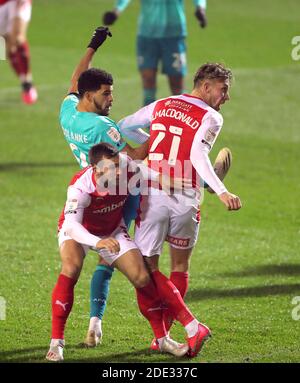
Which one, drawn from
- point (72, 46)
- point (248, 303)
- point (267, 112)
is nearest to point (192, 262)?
point (248, 303)

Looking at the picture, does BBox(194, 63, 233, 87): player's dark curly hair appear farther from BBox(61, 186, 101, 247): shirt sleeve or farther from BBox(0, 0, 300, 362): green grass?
BBox(0, 0, 300, 362): green grass

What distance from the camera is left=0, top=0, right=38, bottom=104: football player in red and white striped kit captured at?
54.4ft

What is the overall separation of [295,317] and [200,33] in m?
18.1

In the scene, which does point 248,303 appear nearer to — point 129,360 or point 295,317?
point 295,317

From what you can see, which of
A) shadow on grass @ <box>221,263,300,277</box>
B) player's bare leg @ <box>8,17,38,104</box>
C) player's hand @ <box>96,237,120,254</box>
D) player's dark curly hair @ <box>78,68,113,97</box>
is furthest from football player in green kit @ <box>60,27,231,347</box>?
player's bare leg @ <box>8,17,38,104</box>

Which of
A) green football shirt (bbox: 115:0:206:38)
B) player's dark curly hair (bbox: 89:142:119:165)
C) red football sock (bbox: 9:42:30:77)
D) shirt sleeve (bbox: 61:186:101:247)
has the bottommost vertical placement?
shirt sleeve (bbox: 61:186:101:247)

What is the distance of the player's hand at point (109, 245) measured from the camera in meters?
7.95

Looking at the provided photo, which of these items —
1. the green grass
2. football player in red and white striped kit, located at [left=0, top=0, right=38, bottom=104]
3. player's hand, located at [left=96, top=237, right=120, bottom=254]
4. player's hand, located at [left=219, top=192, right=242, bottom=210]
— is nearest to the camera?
player's hand, located at [left=96, top=237, right=120, bottom=254]

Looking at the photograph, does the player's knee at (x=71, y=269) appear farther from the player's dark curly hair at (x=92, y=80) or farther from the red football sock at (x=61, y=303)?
the player's dark curly hair at (x=92, y=80)

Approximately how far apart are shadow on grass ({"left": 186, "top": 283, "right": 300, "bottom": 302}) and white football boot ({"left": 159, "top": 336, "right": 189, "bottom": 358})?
170cm

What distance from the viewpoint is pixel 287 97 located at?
20219 millimetres

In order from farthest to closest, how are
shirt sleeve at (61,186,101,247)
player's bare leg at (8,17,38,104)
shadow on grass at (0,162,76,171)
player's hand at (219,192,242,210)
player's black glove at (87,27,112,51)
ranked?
player's bare leg at (8,17,38,104) < shadow on grass at (0,162,76,171) < player's black glove at (87,27,112,51) < shirt sleeve at (61,186,101,247) < player's hand at (219,192,242,210)

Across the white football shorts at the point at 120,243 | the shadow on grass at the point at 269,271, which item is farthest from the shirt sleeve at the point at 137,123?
the shadow on grass at the point at 269,271

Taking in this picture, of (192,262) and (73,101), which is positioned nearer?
(73,101)
